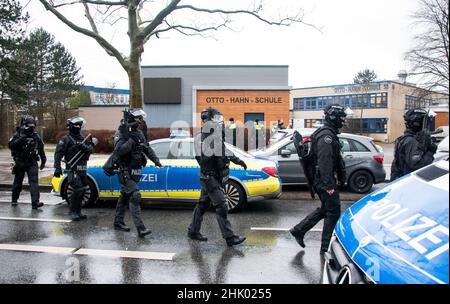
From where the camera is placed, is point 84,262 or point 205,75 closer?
point 84,262

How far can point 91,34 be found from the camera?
11.9 metres

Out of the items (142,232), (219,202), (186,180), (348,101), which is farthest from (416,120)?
(348,101)

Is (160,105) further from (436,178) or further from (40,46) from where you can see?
(436,178)

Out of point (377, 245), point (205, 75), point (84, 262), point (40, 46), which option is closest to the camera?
point (377, 245)

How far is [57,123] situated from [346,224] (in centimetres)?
3802

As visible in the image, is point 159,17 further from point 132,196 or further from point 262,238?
point 262,238

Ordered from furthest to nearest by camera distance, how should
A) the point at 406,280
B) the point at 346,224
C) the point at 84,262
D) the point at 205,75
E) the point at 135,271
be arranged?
the point at 205,75 < the point at 84,262 < the point at 135,271 < the point at 346,224 < the point at 406,280

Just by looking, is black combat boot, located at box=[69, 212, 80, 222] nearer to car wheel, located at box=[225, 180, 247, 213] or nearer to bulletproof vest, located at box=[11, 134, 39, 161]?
bulletproof vest, located at box=[11, 134, 39, 161]

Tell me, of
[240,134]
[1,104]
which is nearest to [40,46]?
[1,104]

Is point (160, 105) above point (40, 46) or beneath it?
beneath

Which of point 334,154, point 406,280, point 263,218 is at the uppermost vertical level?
point 334,154

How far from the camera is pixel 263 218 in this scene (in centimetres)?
700

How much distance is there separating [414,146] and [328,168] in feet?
5.97

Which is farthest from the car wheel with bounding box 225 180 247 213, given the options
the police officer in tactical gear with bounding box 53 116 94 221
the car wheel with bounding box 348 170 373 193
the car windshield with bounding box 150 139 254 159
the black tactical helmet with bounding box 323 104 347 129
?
the car wheel with bounding box 348 170 373 193
